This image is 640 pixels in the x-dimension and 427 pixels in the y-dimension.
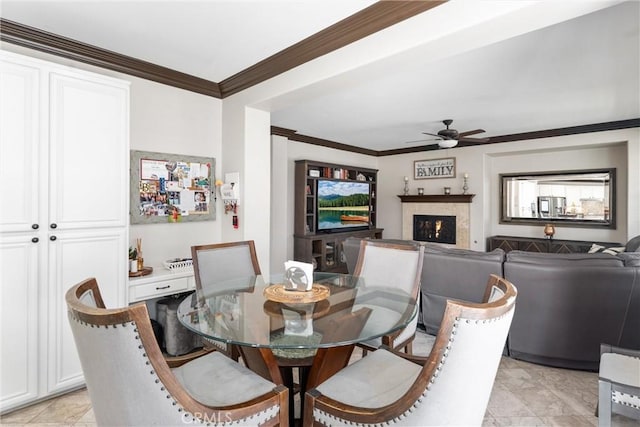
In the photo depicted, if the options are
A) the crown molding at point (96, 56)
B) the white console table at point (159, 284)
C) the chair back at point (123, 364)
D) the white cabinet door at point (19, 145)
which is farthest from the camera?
the white console table at point (159, 284)

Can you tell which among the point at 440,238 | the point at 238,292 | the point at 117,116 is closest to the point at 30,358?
the point at 238,292

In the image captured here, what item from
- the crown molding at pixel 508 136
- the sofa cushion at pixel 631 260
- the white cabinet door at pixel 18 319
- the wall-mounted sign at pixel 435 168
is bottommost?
the white cabinet door at pixel 18 319

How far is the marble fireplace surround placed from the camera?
615 centimetres

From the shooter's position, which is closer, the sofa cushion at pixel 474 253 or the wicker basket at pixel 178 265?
the sofa cushion at pixel 474 253

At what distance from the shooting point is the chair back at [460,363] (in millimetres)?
943

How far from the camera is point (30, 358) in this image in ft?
6.63

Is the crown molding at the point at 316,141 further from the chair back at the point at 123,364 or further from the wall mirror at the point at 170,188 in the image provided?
the chair back at the point at 123,364

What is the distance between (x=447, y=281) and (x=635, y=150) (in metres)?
3.97

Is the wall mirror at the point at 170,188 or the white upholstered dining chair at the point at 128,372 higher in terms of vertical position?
the wall mirror at the point at 170,188

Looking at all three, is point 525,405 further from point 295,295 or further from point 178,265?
point 178,265

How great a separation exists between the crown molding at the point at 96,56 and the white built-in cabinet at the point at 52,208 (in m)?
0.48

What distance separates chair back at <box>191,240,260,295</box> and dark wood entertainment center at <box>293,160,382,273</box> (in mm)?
2754

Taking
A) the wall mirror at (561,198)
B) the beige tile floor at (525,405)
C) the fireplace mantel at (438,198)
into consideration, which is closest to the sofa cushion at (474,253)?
the beige tile floor at (525,405)

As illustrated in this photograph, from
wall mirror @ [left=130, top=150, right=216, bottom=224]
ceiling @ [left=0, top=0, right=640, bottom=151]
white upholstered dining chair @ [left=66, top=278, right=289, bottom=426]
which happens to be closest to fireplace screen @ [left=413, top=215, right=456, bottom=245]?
ceiling @ [left=0, top=0, right=640, bottom=151]
